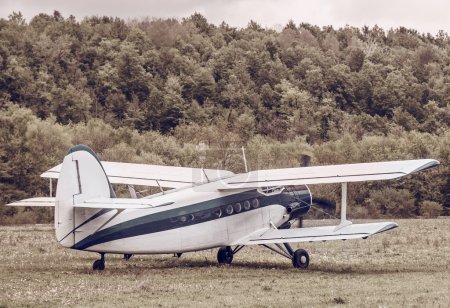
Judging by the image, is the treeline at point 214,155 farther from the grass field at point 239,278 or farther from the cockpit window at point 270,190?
the cockpit window at point 270,190

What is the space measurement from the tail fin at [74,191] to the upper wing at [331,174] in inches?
133

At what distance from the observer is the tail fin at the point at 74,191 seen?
804 inches

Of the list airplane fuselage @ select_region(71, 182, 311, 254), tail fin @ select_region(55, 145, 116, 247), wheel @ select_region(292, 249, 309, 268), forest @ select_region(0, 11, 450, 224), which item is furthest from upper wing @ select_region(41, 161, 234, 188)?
forest @ select_region(0, 11, 450, 224)

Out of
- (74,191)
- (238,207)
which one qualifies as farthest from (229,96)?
(74,191)

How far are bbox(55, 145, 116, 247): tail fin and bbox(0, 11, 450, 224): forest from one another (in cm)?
3167

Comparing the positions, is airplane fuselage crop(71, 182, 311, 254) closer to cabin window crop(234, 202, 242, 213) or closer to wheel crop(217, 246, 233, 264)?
cabin window crop(234, 202, 242, 213)

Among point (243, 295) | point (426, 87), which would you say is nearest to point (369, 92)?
point (426, 87)

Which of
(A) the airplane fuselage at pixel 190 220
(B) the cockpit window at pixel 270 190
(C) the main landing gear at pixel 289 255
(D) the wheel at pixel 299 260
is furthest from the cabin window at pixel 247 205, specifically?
(D) the wheel at pixel 299 260

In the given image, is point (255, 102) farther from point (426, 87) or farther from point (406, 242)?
point (406, 242)

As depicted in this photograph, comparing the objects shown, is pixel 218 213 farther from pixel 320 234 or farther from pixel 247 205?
pixel 320 234

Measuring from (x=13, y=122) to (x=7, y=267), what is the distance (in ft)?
102

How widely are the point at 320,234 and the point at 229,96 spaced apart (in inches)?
2220

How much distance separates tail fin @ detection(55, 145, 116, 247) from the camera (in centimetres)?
2042

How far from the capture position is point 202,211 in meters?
22.4
